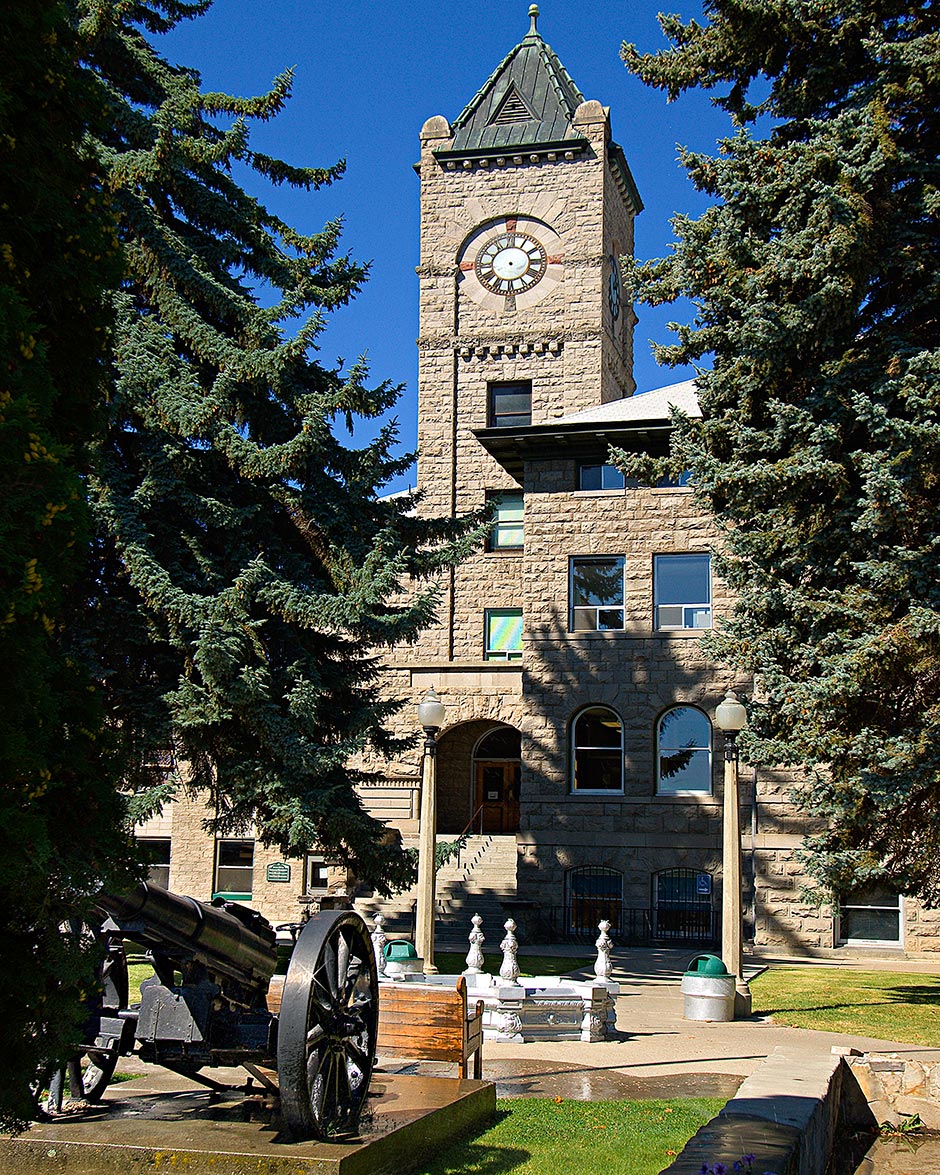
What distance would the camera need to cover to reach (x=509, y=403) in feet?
121

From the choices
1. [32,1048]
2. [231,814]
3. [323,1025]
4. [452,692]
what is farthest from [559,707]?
[32,1048]

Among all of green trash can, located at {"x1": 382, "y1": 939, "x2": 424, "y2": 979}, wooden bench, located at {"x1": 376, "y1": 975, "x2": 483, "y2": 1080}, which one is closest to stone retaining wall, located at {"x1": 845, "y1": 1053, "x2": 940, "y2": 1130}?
wooden bench, located at {"x1": 376, "y1": 975, "x2": 483, "y2": 1080}

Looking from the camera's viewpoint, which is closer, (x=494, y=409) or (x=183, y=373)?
(x=183, y=373)

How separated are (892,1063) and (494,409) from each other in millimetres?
28674

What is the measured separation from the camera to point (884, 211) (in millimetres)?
14875

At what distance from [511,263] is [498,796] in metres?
15.7

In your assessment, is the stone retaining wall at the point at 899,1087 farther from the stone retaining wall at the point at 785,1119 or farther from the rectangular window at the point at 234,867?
the rectangular window at the point at 234,867

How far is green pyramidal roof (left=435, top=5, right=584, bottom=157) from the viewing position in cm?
3784

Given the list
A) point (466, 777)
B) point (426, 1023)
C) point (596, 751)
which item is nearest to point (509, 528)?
point (466, 777)

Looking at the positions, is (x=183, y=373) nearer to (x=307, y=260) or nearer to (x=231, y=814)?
(x=307, y=260)

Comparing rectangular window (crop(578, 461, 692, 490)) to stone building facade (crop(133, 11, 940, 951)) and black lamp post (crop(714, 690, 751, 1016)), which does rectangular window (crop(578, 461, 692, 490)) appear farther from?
black lamp post (crop(714, 690, 751, 1016))

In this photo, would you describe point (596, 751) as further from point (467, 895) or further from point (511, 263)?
point (511, 263)

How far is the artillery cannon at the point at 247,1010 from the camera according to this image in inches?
286

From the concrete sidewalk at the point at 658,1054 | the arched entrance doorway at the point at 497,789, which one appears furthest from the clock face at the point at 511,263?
the concrete sidewalk at the point at 658,1054
